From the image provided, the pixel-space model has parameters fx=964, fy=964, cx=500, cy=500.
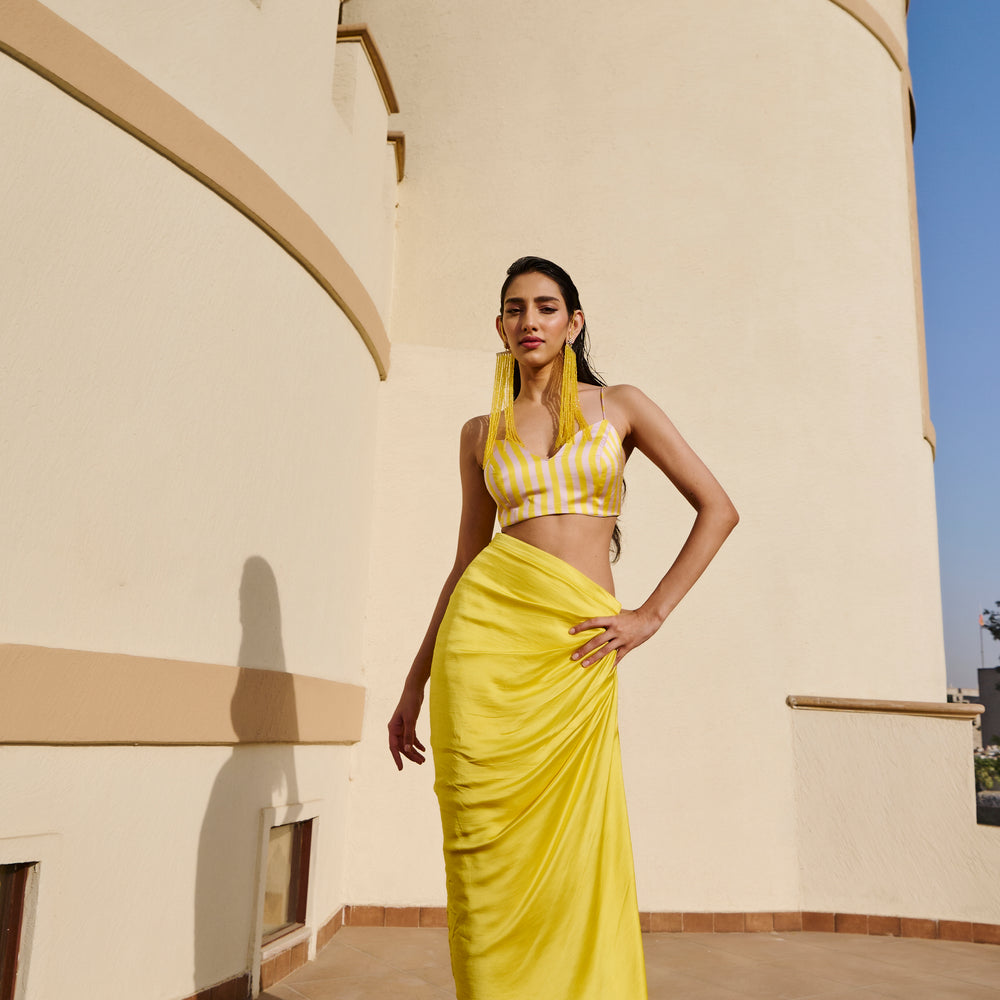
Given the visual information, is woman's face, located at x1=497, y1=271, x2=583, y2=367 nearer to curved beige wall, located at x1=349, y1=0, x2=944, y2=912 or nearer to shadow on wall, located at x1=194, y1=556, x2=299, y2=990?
shadow on wall, located at x1=194, y1=556, x2=299, y2=990

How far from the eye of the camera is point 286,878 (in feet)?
13.3

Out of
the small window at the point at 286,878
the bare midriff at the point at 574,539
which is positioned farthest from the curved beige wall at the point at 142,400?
the bare midriff at the point at 574,539

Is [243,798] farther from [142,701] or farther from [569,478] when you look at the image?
[569,478]

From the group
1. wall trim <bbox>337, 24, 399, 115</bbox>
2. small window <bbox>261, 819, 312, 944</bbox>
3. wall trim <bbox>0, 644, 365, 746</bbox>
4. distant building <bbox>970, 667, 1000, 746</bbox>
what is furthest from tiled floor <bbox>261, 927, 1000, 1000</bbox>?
distant building <bbox>970, 667, 1000, 746</bbox>

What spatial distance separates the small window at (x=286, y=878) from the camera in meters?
3.87

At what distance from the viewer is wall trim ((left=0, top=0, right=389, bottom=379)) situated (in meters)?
2.61

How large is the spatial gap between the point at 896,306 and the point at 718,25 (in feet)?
6.89

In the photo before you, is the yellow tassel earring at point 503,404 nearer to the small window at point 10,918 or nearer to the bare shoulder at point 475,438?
the bare shoulder at point 475,438

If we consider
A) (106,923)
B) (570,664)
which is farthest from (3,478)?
(570,664)

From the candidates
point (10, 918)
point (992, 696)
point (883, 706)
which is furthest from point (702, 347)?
point (992, 696)

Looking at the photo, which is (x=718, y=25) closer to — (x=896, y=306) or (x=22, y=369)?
(x=896, y=306)

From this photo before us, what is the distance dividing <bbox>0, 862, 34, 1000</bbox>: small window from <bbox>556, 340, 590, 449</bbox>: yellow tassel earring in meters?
1.80

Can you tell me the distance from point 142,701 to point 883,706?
397cm

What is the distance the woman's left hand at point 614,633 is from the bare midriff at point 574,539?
17cm
